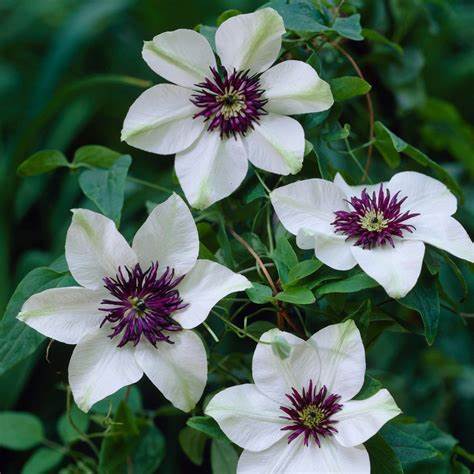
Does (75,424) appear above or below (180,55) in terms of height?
below

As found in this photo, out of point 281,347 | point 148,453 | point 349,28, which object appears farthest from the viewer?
point 148,453

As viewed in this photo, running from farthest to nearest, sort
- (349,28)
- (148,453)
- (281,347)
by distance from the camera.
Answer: (148,453) < (349,28) < (281,347)

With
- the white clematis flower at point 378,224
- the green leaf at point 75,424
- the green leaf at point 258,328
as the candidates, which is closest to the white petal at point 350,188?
the white clematis flower at point 378,224

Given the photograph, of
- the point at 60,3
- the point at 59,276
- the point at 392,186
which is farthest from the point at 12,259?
the point at 392,186

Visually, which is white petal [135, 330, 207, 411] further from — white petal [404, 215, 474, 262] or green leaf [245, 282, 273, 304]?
white petal [404, 215, 474, 262]

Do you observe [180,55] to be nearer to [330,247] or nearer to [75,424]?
[330,247]

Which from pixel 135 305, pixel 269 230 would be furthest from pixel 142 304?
pixel 269 230

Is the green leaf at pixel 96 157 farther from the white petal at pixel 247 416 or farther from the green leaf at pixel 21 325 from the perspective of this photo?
the white petal at pixel 247 416
